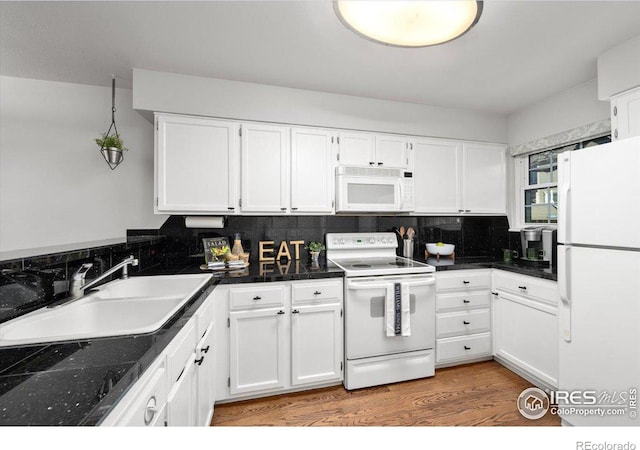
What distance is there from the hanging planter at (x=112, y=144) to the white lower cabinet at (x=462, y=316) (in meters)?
2.84

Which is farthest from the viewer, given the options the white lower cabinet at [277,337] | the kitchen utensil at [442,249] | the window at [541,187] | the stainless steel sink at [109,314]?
the kitchen utensil at [442,249]

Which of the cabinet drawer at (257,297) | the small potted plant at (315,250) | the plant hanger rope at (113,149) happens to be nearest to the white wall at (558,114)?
the small potted plant at (315,250)

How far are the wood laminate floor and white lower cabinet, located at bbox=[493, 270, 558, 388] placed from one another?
0.19m

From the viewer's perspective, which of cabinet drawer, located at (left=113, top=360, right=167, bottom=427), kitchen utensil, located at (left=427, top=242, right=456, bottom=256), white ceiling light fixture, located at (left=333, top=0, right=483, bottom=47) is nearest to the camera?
cabinet drawer, located at (left=113, top=360, right=167, bottom=427)

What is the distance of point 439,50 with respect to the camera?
185 cm

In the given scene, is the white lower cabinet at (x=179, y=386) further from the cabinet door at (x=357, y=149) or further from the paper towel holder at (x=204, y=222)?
the cabinet door at (x=357, y=149)

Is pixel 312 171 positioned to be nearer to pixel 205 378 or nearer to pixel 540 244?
pixel 205 378

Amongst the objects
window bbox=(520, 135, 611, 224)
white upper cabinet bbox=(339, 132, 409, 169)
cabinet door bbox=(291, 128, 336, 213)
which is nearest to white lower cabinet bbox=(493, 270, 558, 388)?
window bbox=(520, 135, 611, 224)

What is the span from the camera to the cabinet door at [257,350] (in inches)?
75.6

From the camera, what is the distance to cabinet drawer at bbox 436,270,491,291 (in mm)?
2393

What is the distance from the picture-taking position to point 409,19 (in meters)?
1.19

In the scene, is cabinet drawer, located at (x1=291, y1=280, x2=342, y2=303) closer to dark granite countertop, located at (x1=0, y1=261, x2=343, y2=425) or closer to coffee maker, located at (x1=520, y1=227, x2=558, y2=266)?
dark granite countertop, located at (x1=0, y1=261, x2=343, y2=425)

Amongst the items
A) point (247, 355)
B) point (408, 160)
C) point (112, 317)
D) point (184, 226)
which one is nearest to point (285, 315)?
point (247, 355)

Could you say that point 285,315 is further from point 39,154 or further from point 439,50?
point 39,154
